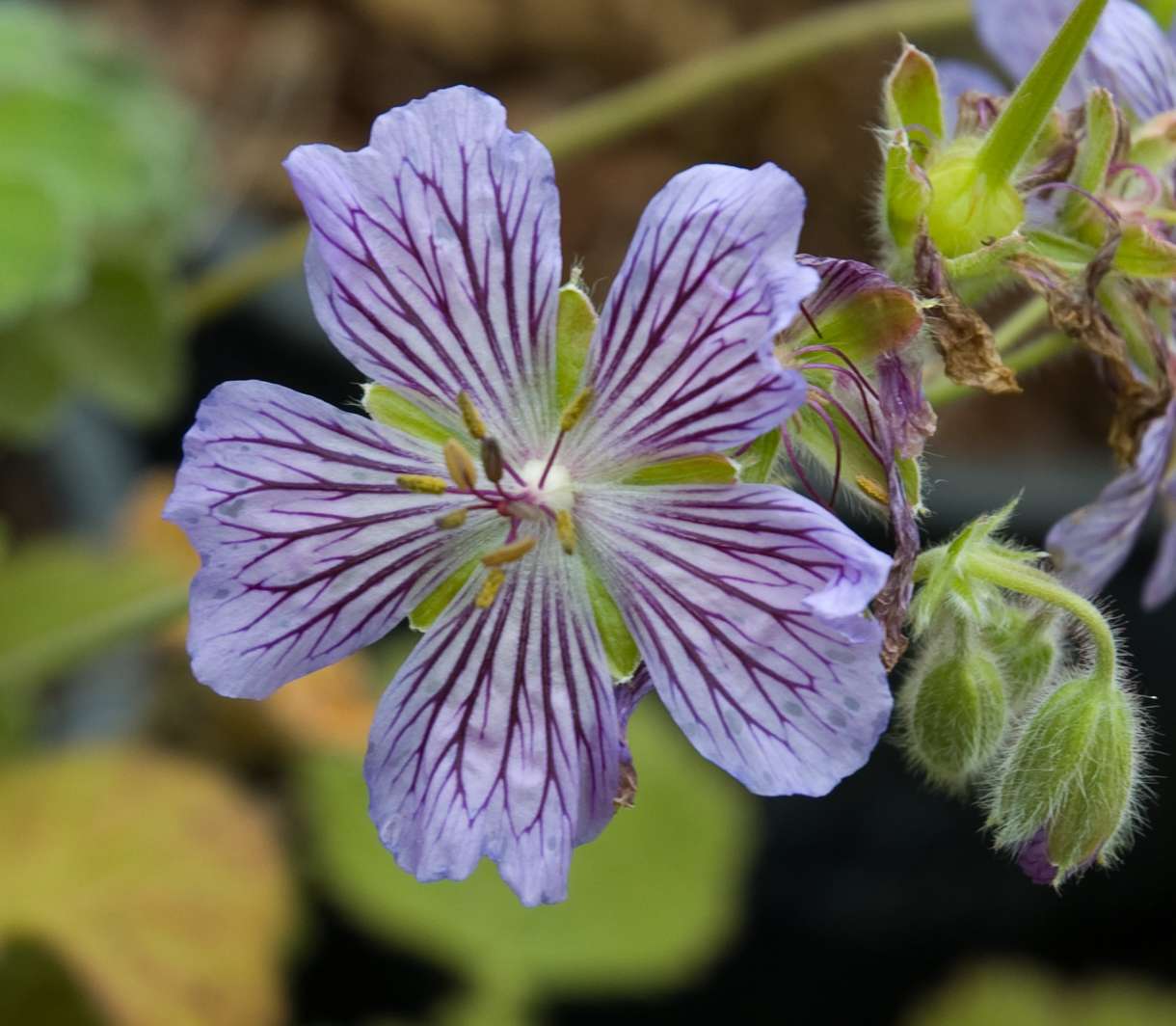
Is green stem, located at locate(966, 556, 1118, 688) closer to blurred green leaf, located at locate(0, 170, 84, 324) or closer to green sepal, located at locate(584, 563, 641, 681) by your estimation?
green sepal, located at locate(584, 563, 641, 681)

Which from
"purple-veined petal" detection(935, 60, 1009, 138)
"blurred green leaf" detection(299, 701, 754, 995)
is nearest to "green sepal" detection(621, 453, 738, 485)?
"purple-veined petal" detection(935, 60, 1009, 138)

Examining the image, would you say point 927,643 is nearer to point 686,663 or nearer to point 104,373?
point 686,663

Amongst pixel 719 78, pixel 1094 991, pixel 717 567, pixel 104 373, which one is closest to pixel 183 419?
pixel 104 373

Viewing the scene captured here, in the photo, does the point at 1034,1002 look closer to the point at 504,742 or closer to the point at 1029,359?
the point at 1029,359

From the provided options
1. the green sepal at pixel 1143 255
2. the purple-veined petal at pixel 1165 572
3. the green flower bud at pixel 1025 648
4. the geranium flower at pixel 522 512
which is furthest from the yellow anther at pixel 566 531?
the purple-veined petal at pixel 1165 572

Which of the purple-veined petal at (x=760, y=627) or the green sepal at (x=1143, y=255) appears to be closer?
the purple-veined petal at (x=760, y=627)

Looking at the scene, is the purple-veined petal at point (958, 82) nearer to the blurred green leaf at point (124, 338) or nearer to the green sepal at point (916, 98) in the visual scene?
the green sepal at point (916, 98)
